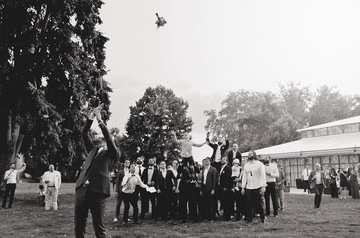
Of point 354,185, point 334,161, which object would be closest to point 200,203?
point 354,185

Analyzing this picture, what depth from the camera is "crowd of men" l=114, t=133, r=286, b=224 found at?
14094 mm

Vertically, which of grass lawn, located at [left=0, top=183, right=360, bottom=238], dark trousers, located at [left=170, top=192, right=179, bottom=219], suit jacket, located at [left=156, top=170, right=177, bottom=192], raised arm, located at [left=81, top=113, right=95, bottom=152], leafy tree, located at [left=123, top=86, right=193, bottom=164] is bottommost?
grass lawn, located at [left=0, top=183, right=360, bottom=238]

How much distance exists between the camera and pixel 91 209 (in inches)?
280

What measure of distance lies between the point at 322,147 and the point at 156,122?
33.7 metres

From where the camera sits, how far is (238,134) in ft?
249

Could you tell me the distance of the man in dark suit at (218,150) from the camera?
51.0ft

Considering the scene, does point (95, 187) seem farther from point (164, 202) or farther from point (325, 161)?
point (325, 161)

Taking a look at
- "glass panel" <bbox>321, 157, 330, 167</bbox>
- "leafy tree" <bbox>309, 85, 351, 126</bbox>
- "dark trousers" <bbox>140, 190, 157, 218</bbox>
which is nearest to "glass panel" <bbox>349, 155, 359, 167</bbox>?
"glass panel" <bbox>321, 157, 330, 167</bbox>

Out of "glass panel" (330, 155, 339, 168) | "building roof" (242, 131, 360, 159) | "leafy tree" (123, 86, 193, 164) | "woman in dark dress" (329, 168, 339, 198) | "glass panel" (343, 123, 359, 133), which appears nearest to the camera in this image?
"woman in dark dress" (329, 168, 339, 198)

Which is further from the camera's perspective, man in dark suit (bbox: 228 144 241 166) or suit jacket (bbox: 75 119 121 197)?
man in dark suit (bbox: 228 144 241 166)

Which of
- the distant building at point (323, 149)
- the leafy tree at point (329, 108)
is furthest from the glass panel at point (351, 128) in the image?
the leafy tree at point (329, 108)

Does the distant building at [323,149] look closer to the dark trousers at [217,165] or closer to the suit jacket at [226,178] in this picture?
the dark trousers at [217,165]

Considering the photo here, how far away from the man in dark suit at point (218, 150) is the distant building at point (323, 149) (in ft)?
71.9

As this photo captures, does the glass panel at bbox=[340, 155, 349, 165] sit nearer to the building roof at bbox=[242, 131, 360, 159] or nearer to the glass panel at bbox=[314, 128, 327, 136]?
the building roof at bbox=[242, 131, 360, 159]
